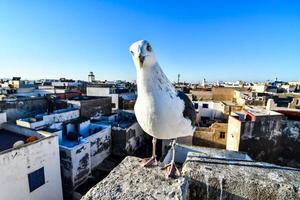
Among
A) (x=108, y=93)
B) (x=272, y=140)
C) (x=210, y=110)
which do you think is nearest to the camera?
(x=272, y=140)

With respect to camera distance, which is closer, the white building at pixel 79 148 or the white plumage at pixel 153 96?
the white plumage at pixel 153 96

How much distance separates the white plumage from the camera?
2.00 metres

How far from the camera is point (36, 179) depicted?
9.41m

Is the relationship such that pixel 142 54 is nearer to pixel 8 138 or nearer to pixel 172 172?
pixel 172 172

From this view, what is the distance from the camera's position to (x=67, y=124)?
14617 mm

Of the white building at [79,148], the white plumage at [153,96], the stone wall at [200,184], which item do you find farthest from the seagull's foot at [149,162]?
the white building at [79,148]

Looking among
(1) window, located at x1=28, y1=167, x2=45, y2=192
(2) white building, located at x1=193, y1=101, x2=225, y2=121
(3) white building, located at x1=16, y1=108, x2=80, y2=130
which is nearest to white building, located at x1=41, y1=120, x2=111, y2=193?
(3) white building, located at x1=16, y1=108, x2=80, y2=130

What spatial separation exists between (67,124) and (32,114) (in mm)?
5743

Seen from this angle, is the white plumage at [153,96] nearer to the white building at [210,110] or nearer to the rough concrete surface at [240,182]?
the rough concrete surface at [240,182]

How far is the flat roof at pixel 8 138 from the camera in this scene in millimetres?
10141

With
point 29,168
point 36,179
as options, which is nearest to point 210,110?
point 36,179

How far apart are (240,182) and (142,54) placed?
5.93ft

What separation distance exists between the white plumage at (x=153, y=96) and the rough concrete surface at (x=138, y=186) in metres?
0.53

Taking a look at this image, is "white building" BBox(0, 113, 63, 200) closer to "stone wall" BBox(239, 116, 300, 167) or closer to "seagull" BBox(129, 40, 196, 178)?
"seagull" BBox(129, 40, 196, 178)
